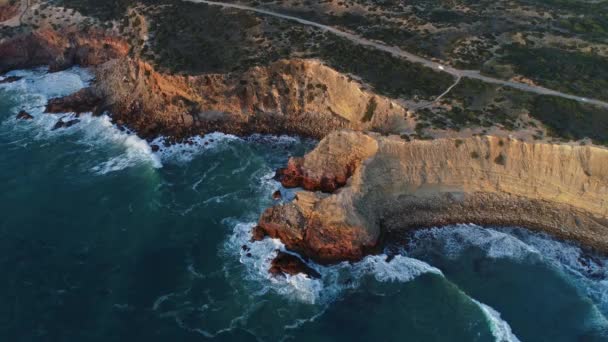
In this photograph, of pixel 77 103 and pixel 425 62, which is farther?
pixel 77 103

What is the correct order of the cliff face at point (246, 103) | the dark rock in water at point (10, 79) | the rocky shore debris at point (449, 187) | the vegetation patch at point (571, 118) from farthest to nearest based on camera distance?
the dark rock in water at point (10, 79), the cliff face at point (246, 103), the vegetation patch at point (571, 118), the rocky shore debris at point (449, 187)

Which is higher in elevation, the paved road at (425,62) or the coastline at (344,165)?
the paved road at (425,62)

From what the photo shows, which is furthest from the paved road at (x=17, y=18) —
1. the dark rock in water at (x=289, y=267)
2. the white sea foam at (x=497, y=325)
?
the white sea foam at (x=497, y=325)

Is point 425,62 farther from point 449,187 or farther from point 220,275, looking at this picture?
point 220,275

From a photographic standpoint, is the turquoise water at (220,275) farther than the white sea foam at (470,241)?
No

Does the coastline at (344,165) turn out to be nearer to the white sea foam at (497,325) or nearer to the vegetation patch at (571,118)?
the vegetation patch at (571,118)

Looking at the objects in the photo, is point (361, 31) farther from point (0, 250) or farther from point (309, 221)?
point (0, 250)

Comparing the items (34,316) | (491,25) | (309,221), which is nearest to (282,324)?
(309,221)

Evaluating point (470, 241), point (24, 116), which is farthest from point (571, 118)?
point (24, 116)
